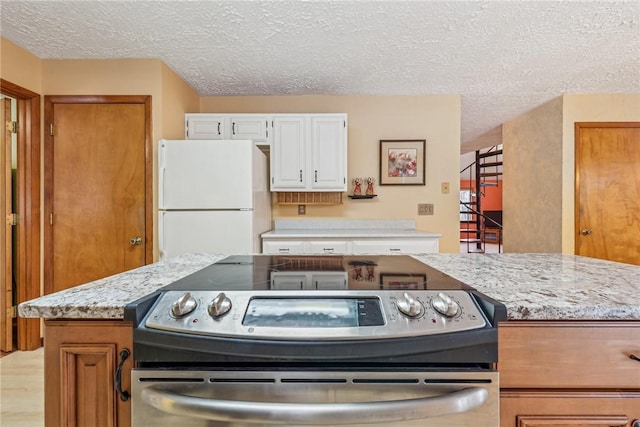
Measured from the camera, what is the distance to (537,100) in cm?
367

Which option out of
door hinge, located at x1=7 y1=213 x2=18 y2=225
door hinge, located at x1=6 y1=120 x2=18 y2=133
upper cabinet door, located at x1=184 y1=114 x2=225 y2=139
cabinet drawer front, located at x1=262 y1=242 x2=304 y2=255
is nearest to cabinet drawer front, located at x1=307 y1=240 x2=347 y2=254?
cabinet drawer front, located at x1=262 y1=242 x2=304 y2=255

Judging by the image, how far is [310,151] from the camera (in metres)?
3.14

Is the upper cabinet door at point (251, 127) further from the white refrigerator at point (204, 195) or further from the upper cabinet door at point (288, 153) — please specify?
the white refrigerator at point (204, 195)

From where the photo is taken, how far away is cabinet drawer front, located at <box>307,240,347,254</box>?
2.88 metres


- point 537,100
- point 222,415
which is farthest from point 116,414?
point 537,100

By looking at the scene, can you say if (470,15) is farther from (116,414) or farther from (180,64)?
(116,414)

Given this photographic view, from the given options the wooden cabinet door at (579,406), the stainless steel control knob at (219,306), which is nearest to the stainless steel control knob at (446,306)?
the wooden cabinet door at (579,406)

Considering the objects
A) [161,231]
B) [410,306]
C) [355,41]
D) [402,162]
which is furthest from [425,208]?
[410,306]

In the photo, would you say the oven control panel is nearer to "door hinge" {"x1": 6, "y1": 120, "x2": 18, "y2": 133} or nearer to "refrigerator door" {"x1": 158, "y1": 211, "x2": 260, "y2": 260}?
"refrigerator door" {"x1": 158, "y1": 211, "x2": 260, "y2": 260}

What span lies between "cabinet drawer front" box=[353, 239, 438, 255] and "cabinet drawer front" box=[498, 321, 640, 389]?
2092mm

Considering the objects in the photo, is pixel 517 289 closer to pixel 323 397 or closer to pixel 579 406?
pixel 579 406

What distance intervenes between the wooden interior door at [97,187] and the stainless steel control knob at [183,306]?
2220 millimetres

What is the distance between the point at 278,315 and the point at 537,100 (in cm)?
417

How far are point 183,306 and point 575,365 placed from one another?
2.96 ft
